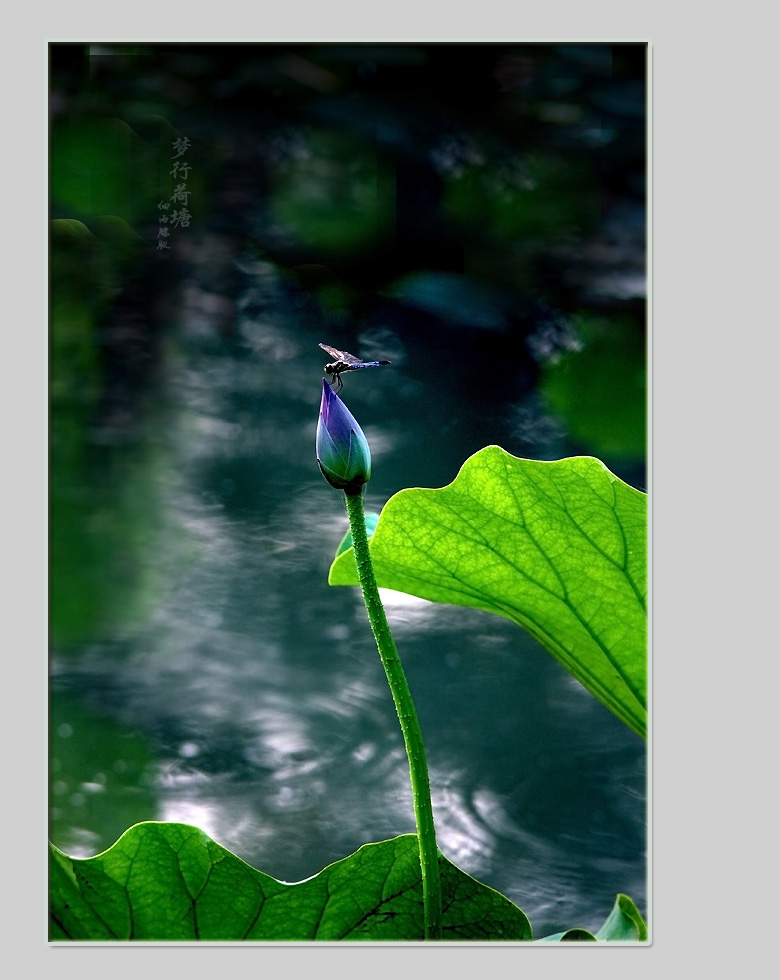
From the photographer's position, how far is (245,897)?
1273mm

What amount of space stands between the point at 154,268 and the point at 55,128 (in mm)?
240

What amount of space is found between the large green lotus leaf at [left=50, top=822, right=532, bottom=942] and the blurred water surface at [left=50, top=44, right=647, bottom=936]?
0.45ft

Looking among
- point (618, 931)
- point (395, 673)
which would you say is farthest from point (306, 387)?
point (618, 931)

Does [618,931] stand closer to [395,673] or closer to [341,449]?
[395,673]

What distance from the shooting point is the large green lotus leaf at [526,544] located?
4.13 feet

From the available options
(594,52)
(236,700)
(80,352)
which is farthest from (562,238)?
(236,700)

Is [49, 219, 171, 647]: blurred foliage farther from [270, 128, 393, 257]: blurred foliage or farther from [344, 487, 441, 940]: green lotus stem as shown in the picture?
[344, 487, 441, 940]: green lotus stem

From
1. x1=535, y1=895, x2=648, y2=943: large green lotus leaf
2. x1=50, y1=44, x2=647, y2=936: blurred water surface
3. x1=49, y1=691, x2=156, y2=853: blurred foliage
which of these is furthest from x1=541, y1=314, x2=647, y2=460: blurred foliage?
x1=49, y1=691, x2=156, y2=853: blurred foliage

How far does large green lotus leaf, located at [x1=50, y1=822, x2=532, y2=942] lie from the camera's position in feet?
4.10

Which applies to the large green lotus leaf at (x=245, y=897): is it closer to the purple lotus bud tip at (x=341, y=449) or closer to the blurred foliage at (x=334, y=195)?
the purple lotus bud tip at (x=341, y=449)

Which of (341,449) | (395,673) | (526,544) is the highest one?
(341,449)

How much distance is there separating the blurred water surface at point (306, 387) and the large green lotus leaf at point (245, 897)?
0.14 m

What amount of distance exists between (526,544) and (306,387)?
0.42 metres

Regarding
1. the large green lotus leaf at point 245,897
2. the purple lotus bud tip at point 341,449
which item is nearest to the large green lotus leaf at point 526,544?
the purple lotus bud tip at point 341,449
